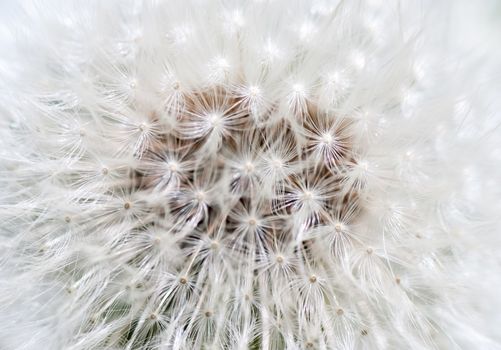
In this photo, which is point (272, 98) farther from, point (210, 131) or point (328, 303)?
point (328, 303)

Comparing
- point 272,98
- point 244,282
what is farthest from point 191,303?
point 272,98

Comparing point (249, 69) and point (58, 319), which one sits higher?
point (249, 69)

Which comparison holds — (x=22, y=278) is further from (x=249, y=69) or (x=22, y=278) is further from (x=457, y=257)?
(x=457, y=257)

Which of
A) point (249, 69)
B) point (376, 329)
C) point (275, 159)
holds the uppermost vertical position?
point (249, 69)

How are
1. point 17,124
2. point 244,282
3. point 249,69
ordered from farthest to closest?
point 17,124
point 249,69
point 244,282

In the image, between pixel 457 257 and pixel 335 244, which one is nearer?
pixel 335 244

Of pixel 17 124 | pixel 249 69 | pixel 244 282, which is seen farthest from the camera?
pixel 17 124
